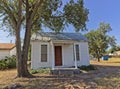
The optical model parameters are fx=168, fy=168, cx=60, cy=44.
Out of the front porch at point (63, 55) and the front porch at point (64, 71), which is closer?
the front porch at point (64, 71)

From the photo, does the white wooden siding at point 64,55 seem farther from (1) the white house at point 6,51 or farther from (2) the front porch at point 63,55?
(1) the white house at point 6,51

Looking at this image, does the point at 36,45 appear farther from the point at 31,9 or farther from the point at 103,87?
the point at 103,87

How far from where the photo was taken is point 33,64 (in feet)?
55.6

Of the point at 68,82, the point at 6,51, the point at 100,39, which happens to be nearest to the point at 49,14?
the point at 68,82

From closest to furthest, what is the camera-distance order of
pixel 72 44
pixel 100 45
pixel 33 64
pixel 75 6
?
pixel 75 6, pixel 33 64, pixel 72 44, pixel 100 45

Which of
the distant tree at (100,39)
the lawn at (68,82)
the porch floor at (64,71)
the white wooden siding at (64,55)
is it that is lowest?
the lawn at (68,82)

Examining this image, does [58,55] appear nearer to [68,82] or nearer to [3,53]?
[68,82]

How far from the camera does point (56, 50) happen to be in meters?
18.2

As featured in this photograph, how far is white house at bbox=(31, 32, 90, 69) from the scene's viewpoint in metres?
17.1

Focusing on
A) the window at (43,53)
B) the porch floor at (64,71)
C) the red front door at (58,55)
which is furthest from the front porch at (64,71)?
the red front door at (58,55)

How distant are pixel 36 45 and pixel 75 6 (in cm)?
Answer: 569

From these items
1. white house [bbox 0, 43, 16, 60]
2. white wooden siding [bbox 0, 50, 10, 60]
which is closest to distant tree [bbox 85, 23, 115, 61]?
white house [bbox 0, 43, 16, 60]

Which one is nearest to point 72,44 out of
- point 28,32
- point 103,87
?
point 28,32

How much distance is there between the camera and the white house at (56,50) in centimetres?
1708
